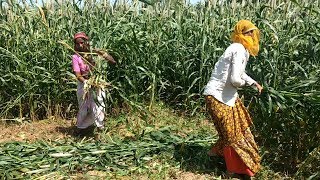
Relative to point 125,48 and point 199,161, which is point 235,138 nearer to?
point 199,161

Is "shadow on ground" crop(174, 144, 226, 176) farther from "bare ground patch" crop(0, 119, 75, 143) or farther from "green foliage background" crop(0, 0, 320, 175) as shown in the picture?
"bare ground patch" crop(0, 119, 75, 143)

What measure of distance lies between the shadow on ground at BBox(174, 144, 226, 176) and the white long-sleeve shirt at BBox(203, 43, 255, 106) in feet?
2.21

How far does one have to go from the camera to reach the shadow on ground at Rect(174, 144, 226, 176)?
4227 mm

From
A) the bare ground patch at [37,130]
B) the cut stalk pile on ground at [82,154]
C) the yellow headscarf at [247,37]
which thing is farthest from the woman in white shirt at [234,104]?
the bare ground patch at [37,130]

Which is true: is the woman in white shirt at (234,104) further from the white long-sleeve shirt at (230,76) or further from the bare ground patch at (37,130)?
the bare ground patch at (37,130)

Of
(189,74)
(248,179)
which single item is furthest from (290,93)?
(189,74)

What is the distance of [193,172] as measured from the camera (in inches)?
165

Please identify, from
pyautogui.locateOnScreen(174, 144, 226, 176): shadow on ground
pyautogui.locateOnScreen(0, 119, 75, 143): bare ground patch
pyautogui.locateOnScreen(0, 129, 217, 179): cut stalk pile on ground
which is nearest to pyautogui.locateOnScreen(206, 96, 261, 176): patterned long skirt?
pyautogui.locateOnScreen(174, 144, 226, 176): shadow on ground

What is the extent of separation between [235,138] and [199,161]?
0.54 meters

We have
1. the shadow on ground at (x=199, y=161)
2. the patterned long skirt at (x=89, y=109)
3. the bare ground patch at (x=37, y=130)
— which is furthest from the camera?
the bare ground patch at (x=37, y=130)

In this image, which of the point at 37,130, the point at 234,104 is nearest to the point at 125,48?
the point at 37,130

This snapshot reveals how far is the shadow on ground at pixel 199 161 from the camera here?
4227 millimetres

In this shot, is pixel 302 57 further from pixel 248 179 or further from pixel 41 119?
pixel 41 119

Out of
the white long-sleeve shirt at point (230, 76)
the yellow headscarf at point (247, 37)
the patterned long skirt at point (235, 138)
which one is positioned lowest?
the patterned long skirt at point (235, 138)
